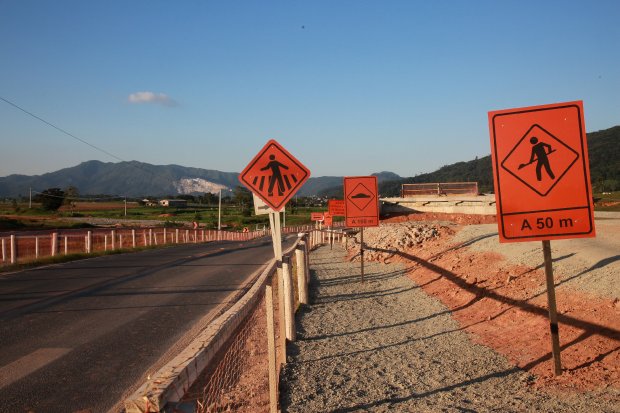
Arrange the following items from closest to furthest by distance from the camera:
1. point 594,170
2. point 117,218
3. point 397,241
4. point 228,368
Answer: point 228,368
point 397,241
point 117,218
point 594,170

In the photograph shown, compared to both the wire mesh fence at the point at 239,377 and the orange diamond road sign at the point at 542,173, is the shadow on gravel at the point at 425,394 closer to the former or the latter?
the wire mesh fence at the point at 239,377

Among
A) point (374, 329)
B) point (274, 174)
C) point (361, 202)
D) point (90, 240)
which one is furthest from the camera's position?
point (90, 240)

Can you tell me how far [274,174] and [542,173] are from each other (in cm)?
295

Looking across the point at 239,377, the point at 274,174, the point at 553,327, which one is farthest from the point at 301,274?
the point at 553,327

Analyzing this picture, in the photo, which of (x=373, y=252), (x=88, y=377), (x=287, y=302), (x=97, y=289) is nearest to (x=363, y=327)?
(x=287, y=302)

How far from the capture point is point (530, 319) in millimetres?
8555

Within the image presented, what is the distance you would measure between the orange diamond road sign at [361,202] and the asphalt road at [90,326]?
371 cm

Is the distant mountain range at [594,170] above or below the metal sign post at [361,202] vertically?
above

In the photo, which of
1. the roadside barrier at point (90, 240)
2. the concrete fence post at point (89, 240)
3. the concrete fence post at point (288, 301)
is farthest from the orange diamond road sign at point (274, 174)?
the concrete fence post at point (89, 240)

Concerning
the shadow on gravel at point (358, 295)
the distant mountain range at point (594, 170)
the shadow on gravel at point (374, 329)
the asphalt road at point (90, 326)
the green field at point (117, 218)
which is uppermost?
the distant mountain range at point (594, 170)

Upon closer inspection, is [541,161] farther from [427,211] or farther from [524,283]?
[427,211]

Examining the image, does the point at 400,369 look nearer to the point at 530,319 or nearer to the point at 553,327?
the point at 553,327

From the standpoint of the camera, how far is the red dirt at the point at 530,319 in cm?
613

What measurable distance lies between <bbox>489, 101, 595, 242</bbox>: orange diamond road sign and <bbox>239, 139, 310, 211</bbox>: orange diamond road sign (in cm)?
223
